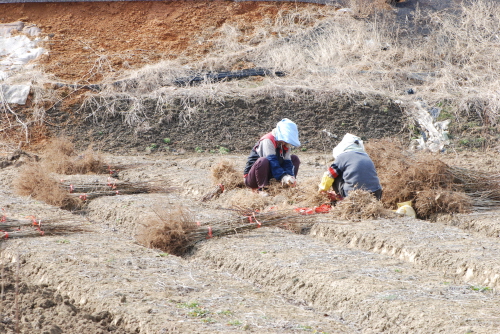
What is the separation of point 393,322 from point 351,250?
1699 millimetres

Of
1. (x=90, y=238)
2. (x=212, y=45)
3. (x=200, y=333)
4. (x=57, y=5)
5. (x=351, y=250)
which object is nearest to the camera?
(x=200, y=333)

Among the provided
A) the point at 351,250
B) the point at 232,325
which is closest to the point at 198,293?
the point at 232,325

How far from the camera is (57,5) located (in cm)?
1952

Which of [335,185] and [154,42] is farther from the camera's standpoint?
[154,42]

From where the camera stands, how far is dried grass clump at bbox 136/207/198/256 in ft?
21.4

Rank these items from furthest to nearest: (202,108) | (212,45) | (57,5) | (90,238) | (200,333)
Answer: (57,5) → (212,45) → (202,108) → (90,238) → (200,333)

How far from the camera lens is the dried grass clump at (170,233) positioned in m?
6.52

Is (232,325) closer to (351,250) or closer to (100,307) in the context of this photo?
(100,307)

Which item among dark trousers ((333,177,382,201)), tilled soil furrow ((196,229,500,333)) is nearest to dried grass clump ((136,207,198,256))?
tilled soil furrow ((196,229,500,333))

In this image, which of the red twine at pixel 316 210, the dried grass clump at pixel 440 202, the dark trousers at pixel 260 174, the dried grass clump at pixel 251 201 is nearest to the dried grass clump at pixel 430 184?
the dried grass clump at pixel 440 202

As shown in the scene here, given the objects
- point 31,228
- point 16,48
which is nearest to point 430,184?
point 31,228

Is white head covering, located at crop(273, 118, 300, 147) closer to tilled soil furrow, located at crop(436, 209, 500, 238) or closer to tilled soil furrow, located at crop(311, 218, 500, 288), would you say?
tilled soil furrow, located at crop(311, 218, 500, 288)

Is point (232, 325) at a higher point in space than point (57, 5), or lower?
lower

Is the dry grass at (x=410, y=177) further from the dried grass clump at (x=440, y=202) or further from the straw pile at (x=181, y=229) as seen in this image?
the straw pile at (x=181, y=229)
